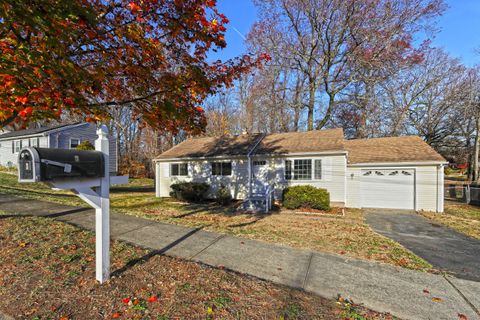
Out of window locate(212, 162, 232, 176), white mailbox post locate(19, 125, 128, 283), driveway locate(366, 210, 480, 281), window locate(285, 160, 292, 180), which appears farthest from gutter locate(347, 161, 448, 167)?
white mailbox post locate(19, 125, 128, 283)

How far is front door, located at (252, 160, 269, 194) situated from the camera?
13.9 meters

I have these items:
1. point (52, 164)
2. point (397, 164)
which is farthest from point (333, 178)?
point (52, 164)

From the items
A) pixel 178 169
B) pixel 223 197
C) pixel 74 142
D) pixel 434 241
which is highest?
pixel 74 142

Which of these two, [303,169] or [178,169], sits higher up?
[303,169]

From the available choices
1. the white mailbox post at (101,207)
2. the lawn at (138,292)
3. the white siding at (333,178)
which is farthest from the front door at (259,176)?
the white mailbox post at (101,207)

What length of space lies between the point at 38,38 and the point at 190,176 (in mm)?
12353

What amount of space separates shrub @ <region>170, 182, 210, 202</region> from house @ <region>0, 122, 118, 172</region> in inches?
529

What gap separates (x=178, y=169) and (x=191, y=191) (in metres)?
2.73

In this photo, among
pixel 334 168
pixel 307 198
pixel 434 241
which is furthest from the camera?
pixel 334 168

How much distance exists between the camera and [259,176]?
46.1 feet

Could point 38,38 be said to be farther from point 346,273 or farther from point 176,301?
point 346,273

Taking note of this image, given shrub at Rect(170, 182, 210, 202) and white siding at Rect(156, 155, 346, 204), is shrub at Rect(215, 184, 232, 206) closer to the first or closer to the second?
white siding at Rect(156, 155, 346, 204)

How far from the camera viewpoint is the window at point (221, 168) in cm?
1469

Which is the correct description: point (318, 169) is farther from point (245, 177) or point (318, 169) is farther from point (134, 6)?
point (134, 6)
